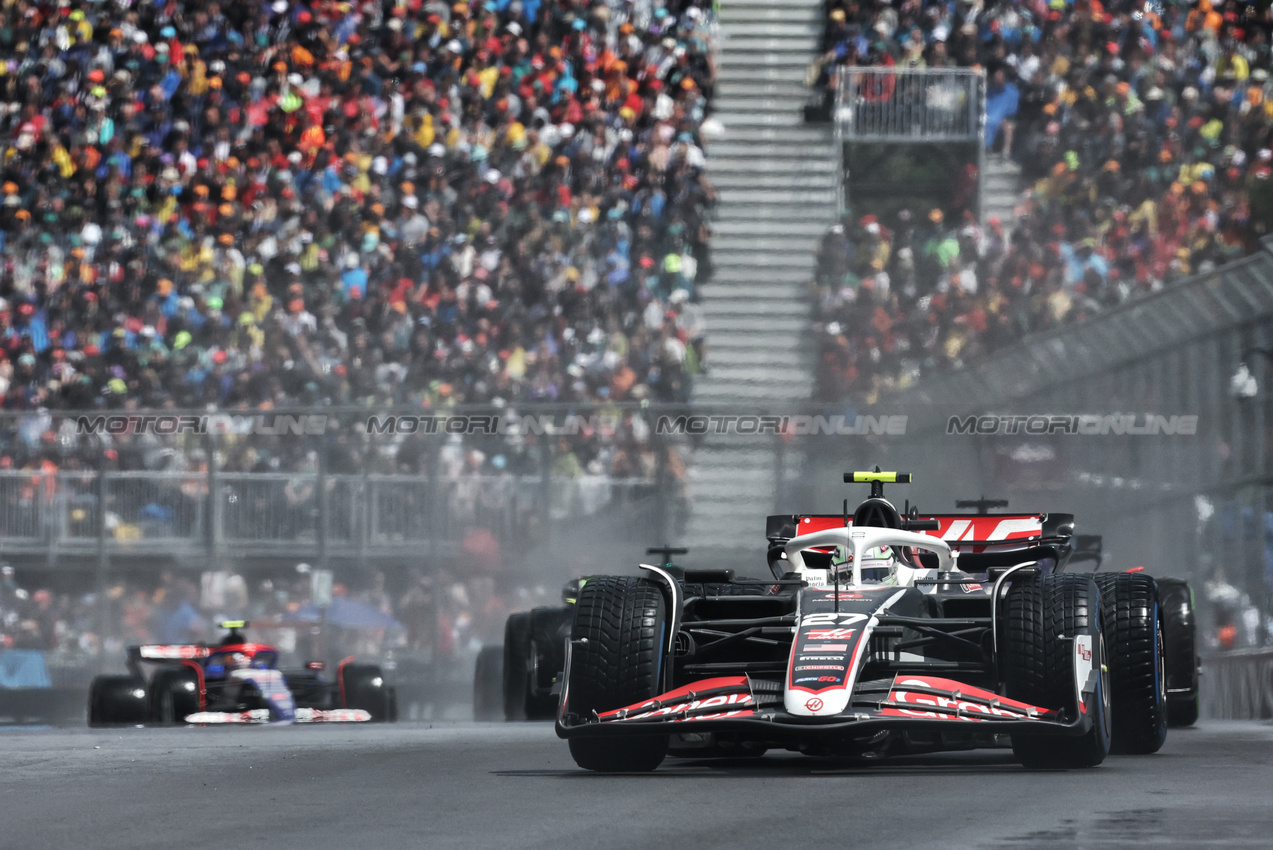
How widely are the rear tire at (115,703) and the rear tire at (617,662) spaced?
22.2 feet

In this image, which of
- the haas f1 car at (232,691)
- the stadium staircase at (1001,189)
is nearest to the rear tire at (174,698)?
the haas f1 car at (232,691)

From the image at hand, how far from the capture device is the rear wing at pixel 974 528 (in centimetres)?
1074

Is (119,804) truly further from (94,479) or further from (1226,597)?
(1226,597)

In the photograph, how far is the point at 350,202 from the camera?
68.4 ft

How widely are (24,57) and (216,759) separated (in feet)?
50.1

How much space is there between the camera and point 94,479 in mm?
16906

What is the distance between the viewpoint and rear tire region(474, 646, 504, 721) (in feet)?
50.5

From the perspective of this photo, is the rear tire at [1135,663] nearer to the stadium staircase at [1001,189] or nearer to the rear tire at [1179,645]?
the rear tire at [1179,645]

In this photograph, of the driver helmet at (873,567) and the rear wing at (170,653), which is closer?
the driver helmet at (873,567)

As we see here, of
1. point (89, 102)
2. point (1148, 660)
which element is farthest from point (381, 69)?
point (1148, 660)

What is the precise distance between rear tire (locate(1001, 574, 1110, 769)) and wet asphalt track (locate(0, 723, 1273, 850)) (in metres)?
0.14

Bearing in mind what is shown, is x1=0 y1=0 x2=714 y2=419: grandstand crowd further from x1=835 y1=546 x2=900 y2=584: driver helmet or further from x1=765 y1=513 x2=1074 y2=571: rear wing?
x1=835 y1=546 x2=900 y2=584: driver helmet

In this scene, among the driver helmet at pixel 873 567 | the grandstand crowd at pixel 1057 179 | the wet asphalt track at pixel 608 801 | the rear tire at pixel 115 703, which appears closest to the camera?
the wet asphalt track at pixel 608 801

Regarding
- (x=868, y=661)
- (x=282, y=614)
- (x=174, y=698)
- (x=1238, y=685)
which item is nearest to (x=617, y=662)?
(x=868, y=661)
